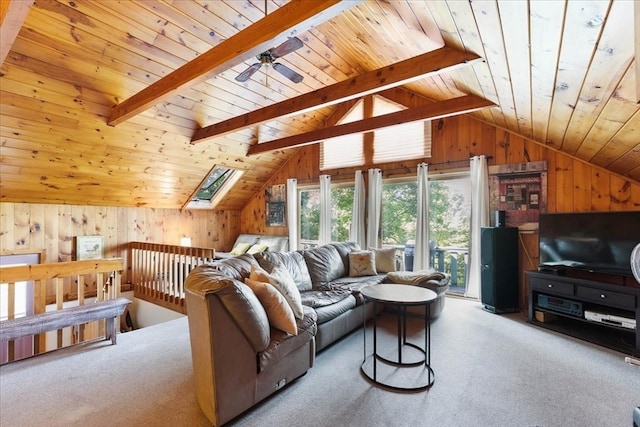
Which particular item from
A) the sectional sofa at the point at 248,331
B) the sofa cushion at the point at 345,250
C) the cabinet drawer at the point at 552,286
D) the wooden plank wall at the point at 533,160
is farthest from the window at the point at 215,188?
the cabinet drawer at the point at 552,286

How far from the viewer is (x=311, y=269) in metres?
3.65

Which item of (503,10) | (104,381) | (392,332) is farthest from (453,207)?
(104,381)

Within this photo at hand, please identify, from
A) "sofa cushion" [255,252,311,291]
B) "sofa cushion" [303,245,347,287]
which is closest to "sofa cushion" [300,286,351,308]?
"sofa cushion" [255,252,311,291]

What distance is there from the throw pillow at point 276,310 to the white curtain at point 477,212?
334cm

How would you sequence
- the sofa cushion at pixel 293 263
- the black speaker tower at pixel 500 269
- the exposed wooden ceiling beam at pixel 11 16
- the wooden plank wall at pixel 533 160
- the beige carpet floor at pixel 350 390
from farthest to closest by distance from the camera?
the black speaker tower at pixel 500 269, the wooden plank wall at pixel 533 160, the sofa cushion at pixel 293 263, the beige carpet floor at pixel 350 390, the exposed wooden ceiling beam at pixel 11 16

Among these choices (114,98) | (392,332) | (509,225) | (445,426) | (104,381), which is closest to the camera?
(445,426)

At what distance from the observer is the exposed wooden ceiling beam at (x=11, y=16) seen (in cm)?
145

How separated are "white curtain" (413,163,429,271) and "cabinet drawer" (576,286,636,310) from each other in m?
1.94

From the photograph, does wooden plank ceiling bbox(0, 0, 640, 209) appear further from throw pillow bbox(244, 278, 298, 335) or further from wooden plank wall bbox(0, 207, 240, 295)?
throw pillow bbox(244, 278, 298, 335)

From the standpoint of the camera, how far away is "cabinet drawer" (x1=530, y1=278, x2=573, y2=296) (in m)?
3.17

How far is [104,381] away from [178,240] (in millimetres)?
4072

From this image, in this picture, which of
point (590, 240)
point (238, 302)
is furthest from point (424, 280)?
point (238, 302)

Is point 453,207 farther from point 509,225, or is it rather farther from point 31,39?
point 31,39

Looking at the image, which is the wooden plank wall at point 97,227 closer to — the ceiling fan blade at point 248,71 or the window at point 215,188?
the window at point 215,188
